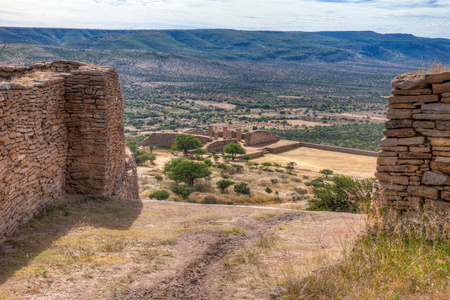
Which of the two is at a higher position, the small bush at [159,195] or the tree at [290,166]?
the small bush at [159,195]

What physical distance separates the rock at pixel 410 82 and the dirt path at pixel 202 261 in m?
3.72

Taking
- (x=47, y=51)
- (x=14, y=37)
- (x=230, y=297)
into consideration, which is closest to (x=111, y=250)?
(x=230, y=297)

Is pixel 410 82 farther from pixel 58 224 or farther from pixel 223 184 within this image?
pixel 223 184

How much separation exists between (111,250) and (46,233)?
1379 millimetres

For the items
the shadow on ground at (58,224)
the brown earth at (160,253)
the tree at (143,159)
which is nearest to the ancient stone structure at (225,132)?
the tree at (143,159)

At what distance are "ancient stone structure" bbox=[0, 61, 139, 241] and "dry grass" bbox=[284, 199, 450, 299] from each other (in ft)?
16.3

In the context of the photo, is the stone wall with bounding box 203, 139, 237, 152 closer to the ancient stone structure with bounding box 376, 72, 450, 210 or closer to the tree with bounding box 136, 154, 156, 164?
the tree with bounding box 136, 154, 156, 164

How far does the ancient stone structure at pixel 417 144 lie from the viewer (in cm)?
599

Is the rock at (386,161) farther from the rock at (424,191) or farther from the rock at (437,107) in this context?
the rock at (437,107)

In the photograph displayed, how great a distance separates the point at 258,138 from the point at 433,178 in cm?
3336

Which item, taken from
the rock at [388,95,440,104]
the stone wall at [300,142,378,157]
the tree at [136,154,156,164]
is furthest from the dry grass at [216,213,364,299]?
the stone wall at [300,142,378,157]

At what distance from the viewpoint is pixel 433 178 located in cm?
608

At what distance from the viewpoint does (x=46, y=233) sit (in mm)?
6949

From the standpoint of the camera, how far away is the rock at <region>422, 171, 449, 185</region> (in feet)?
19.7
